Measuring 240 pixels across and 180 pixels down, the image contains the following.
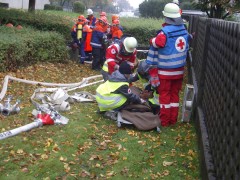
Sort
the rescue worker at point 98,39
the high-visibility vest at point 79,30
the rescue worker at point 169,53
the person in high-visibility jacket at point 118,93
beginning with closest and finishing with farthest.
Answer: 1. the rescue worker at point 169,53
2. the person in high-visibility jacket at point 118,93
3. the rescue worker at point 98,39
4. the high-visibility vest at point 79,30

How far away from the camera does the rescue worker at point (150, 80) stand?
22.5 feet

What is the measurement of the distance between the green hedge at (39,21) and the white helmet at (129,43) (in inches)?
333

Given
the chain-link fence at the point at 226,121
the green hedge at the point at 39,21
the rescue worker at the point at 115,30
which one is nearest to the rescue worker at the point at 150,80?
the chain-link fence at the point at 226,121

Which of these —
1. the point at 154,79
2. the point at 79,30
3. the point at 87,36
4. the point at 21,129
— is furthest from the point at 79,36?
the point at 21,129

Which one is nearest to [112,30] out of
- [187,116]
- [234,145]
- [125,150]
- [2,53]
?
[2,53]

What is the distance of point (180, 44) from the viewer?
648 centimetres

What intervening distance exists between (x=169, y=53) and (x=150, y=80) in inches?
29.3

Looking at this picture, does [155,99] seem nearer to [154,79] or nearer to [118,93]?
[154,79]

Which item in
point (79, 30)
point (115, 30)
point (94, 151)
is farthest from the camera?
point (79, 30)

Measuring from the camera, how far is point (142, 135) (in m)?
6.35

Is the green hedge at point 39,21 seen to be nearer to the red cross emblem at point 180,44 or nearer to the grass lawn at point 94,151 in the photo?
the grass lawn at point 94,151

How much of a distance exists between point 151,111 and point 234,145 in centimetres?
360

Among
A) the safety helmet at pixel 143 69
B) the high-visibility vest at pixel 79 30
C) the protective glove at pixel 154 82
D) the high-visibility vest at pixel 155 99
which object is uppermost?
the high-visibility vest at pixel 79 30

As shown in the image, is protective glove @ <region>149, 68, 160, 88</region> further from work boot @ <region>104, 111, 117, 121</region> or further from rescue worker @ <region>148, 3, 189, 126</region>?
work boot @ <region>104, 111, 117, 121</region>
